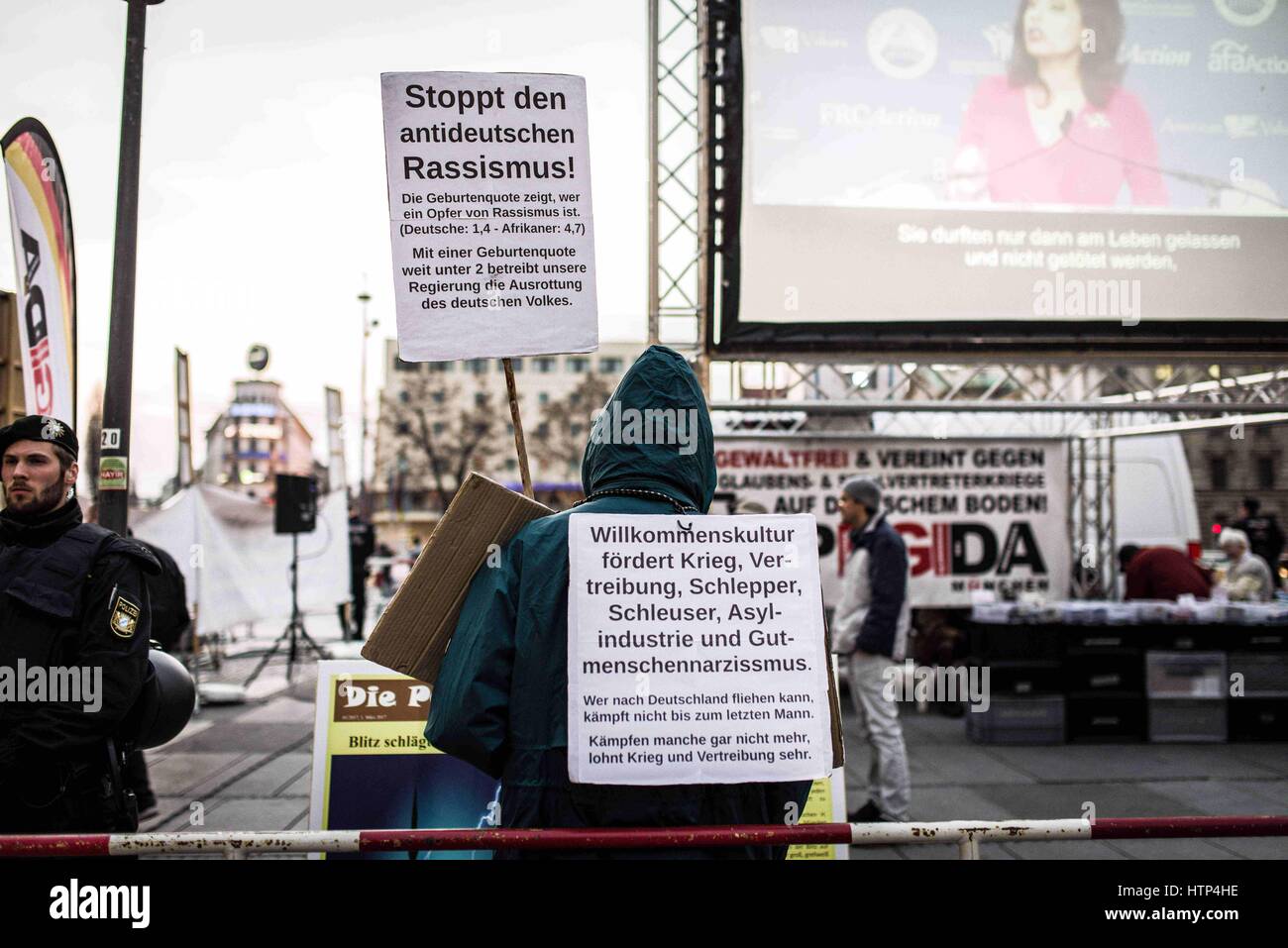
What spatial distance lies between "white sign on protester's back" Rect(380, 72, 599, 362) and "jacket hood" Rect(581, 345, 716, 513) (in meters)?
0.44

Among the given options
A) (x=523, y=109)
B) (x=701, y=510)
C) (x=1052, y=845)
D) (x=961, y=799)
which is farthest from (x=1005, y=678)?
(x=523, y=109)

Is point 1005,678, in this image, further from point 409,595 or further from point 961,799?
point 409,595

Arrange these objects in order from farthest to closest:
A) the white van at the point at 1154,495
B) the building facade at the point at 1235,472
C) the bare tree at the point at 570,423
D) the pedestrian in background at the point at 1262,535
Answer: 1. the bare tree at the point at 570,423
2. the building facade at the point at 1235,472
3. the pedestrian in background at the point at 1262,535
4. the white van at the point at 1154,495

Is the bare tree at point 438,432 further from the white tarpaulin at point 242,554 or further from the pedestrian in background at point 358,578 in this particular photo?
the white tarpaulin at point 242,554

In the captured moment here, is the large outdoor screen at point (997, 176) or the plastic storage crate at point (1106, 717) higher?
the large outdoor screen at point (997, 176)

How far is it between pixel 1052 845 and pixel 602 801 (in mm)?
3993

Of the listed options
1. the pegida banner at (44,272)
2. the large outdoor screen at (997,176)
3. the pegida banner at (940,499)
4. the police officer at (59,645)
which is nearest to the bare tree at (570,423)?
the pegida banner at (940,499)

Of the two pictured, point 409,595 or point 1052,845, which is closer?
point 409,595

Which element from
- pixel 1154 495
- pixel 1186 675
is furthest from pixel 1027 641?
pixel 1154 495

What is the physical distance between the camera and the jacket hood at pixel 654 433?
2037 mm

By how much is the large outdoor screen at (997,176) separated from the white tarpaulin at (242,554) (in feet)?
21.6

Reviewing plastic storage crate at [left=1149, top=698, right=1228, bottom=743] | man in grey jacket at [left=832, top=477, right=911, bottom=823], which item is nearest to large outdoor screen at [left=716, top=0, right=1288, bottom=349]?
man in grey jacket at [left=832, top=477, right=911, bottom=823]

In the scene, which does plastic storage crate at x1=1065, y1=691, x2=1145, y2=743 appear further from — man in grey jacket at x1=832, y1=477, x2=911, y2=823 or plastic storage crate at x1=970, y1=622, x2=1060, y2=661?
man in grey jacket at x1=832, y1=477, x2=911, y2=823
